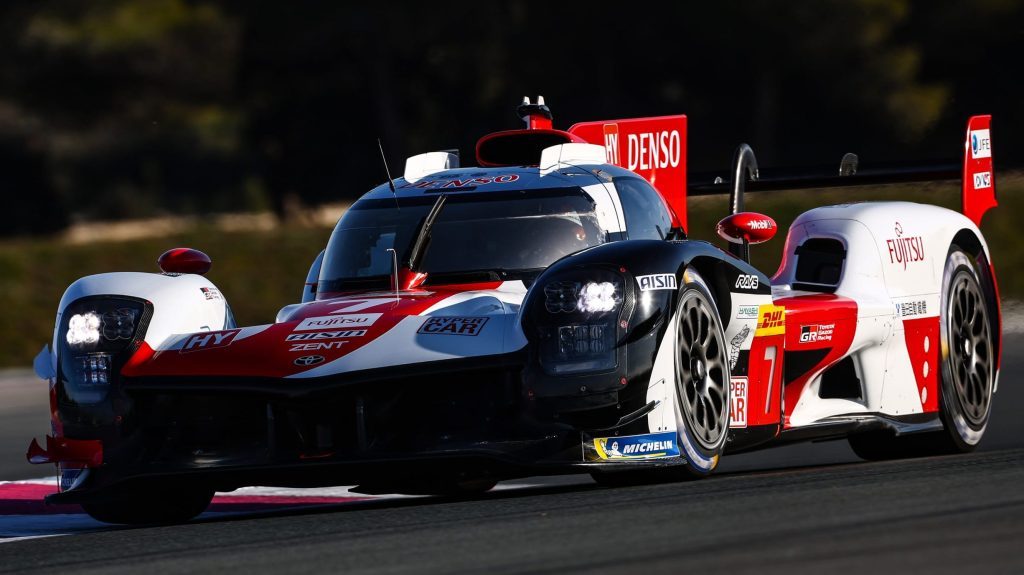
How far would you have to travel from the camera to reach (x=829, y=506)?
5.00 meters

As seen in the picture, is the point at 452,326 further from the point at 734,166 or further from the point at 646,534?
the point at 734,166

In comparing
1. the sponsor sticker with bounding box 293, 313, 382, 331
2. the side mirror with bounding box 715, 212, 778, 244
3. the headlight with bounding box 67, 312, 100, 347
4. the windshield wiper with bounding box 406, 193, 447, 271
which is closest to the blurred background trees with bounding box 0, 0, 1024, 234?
the side mirror with bounding box 715, 212, 778, 244

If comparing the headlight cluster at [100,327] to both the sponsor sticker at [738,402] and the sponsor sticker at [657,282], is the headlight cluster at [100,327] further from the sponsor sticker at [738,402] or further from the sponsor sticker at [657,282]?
the sponsor sticker at [738,402]

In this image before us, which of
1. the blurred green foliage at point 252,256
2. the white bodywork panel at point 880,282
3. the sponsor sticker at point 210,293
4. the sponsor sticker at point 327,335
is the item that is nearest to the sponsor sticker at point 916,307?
the white bodywork panel at point 880,282

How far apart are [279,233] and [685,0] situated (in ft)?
34.3

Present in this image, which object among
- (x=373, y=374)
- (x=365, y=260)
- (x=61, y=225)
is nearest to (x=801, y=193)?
(x=61, y=225)

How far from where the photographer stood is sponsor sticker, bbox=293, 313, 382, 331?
20.1 feet

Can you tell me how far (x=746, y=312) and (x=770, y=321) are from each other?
0.72ft

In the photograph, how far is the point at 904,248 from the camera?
7.94 m

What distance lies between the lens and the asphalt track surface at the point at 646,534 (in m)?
4.12

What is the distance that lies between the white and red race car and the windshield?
0.01 m

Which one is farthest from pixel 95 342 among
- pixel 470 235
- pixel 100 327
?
pixel 470 235

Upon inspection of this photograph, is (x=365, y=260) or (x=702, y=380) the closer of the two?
(x=702, y=380)

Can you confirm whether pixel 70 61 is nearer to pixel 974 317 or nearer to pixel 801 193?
pixel 801 193
